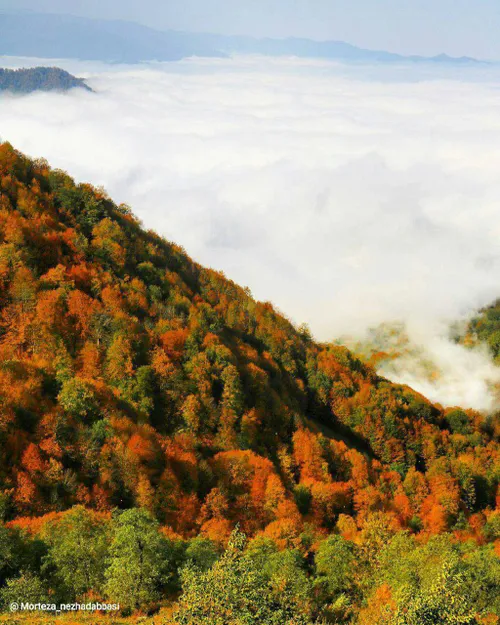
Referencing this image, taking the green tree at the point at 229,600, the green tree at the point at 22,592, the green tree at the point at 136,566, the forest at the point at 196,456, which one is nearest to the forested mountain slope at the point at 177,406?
the forest at the point at 196,456

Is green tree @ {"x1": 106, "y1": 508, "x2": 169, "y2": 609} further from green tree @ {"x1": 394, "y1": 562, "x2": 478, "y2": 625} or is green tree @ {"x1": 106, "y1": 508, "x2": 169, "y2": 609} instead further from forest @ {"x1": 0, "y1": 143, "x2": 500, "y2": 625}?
green tree @ {"x1": 394, "y1": 562, "x2": 478, "y2": 625}

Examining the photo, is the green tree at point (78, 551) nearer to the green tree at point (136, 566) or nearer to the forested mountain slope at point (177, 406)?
the green tree at point (136, 566)

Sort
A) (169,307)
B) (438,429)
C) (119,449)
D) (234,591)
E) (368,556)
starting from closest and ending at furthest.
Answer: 1. (234,591)
2. (368,556)
3. (119,449)
4. (169,307)
5. (438,429)

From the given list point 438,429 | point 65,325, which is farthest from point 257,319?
point 65,325

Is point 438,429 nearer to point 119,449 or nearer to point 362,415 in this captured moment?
point 362,415

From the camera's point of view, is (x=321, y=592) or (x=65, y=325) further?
(x=65, y=325)

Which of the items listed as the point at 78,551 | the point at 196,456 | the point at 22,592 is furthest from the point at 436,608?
the point at 196,456

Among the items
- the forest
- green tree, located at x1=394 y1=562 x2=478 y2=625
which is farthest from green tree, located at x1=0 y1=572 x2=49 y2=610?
green tree, located at x1=394 y1=562 x2=478 y2=625
